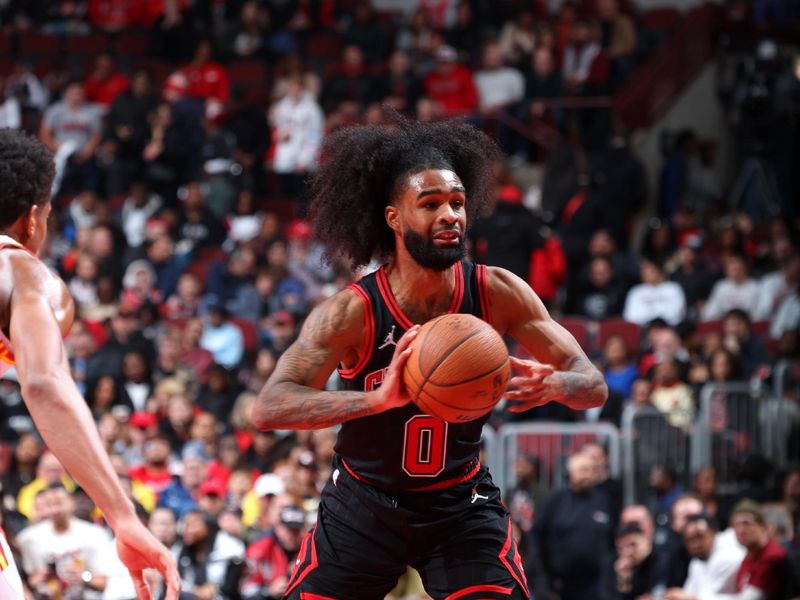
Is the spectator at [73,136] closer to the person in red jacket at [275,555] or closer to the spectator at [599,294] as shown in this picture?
the spectator at [599,294]

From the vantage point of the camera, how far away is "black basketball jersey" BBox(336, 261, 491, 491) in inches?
210

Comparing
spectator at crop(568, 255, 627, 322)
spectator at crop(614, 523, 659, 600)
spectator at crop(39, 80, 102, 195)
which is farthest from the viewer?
spectator at crop(39, 80, 102, 195)

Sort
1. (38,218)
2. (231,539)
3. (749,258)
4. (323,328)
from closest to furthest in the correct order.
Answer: (38,218) → (323,328) → (231,539) → (749,258)

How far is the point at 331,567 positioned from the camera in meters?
5.33

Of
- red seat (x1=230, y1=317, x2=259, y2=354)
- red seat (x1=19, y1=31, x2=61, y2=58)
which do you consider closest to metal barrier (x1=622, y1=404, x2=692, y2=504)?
red seat (x1=230, y1=317, x2=259, y2=354)

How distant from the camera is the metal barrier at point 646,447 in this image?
11.4 meters

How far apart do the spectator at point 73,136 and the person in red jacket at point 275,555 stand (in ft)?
29.4

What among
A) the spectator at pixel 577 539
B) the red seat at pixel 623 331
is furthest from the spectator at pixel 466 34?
the spectator at pixel 577 539

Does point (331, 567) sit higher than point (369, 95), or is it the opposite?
point (369, 95)

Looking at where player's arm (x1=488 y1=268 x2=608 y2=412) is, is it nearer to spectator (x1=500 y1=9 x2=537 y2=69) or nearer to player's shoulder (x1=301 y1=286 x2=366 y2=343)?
player's shoulder (x1=301 y1=286 x2=366 y2=343)

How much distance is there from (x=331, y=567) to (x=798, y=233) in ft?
35.7

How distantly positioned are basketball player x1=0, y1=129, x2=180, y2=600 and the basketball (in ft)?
4.00

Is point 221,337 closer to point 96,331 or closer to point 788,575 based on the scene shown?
point 96,331

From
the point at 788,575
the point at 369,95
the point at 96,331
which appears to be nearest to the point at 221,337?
the point at 96,331
